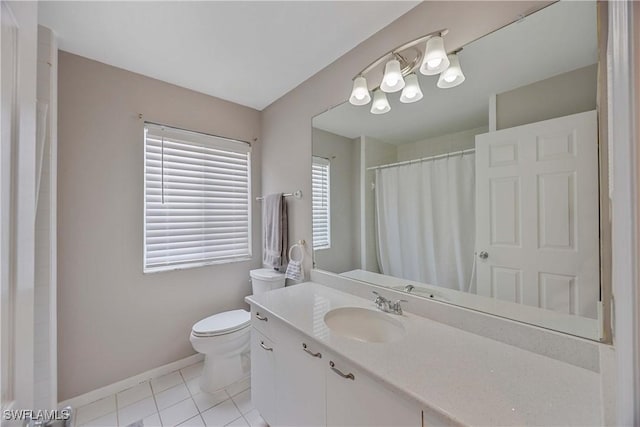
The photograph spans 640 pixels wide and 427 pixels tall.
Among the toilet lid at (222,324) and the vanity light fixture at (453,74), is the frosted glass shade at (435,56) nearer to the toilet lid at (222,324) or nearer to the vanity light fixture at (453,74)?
the vanity light fixture at (453,74)

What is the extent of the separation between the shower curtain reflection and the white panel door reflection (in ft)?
0.19

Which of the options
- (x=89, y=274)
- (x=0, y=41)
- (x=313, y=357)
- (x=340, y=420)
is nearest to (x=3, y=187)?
(x=0, y=41)

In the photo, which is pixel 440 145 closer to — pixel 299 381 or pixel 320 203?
pixel 320 203

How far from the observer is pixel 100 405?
1.62 metres

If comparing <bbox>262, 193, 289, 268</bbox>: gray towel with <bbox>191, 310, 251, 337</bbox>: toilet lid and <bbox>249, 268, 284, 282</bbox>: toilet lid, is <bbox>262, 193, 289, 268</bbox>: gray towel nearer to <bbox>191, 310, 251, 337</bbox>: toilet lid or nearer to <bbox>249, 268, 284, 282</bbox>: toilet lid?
<bbox>249, 268, 284, 282</bbox>: toilet lid

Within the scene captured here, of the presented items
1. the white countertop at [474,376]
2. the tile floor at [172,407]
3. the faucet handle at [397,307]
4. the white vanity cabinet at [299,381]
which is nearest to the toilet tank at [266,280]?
the tile floor at [172,407]

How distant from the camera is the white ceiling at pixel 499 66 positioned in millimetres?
888

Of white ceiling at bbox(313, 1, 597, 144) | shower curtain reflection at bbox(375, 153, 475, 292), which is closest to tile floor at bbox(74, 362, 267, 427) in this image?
shower curtain reflection at bbox(375, 153, 475, 292)

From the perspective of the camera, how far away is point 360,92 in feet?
4.97

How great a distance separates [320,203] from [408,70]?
1.04 meters

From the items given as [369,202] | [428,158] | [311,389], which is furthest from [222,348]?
[428,158]

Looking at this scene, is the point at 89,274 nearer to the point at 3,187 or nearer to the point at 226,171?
the point at 226,171

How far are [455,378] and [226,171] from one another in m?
2.24

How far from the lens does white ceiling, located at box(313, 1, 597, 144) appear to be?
89cm
